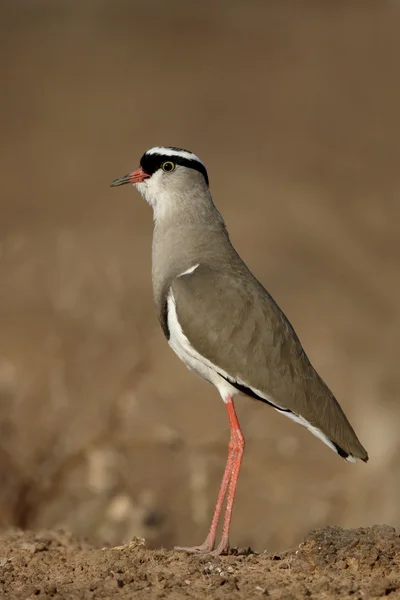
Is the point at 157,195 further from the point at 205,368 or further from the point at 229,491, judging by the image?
the point at 229,491

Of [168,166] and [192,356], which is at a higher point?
[168,166]

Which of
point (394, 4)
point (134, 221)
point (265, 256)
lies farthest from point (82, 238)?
point (394, 4)

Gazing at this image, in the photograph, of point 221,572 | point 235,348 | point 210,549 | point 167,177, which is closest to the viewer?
point 221,572

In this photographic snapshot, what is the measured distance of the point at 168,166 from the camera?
650 centimetres

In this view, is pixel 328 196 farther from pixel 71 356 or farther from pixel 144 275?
pixel 71 356

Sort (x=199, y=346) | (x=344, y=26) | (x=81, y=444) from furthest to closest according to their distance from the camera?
1. (x=344, y=26)
2. (x=81, y=444)
3. (x=199, y=346)

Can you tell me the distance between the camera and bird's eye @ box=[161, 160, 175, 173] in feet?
21.3

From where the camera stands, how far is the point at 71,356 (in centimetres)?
987

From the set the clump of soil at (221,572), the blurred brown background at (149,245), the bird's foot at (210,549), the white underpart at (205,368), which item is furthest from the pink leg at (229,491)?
the blurred brown background at (149,245)

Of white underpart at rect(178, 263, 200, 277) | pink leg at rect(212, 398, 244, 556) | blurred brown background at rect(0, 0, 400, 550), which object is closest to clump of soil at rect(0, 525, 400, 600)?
pink leg at rect(212, 398, 244, 556)

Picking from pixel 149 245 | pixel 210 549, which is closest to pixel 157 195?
pixel 210 549

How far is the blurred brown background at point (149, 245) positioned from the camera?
884cm

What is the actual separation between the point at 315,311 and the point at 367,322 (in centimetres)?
73

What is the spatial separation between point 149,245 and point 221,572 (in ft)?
31.1
